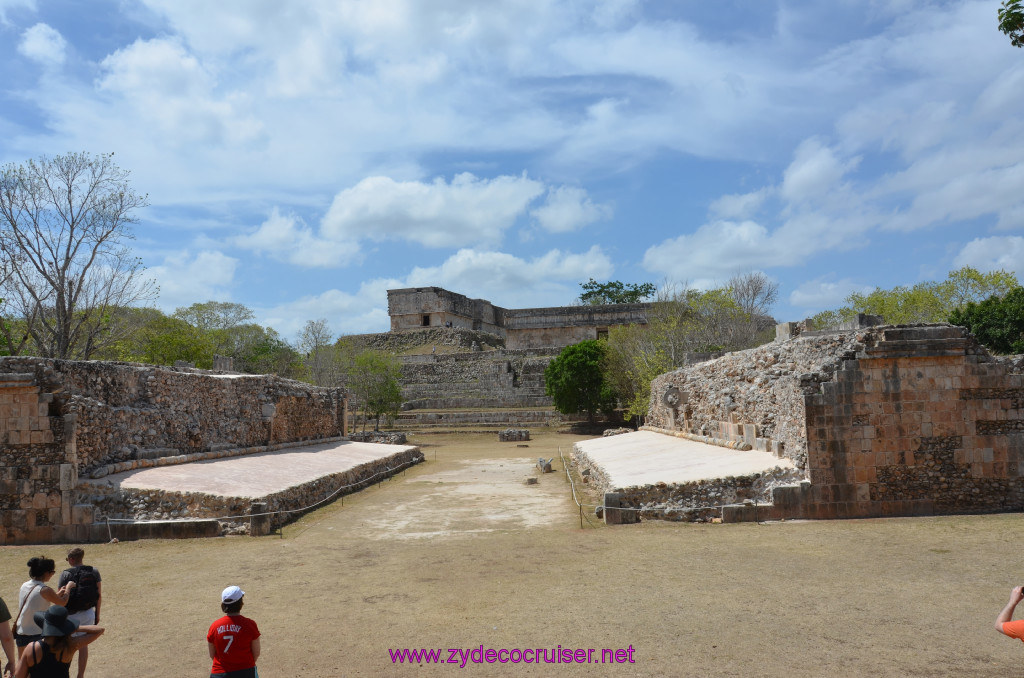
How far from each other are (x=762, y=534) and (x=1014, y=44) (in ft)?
17.5

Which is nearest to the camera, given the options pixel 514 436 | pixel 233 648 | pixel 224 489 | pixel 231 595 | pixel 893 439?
pixel 233 648

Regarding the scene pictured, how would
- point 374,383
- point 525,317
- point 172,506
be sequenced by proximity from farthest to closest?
point 525,317 → point 374,383 → point 172,506

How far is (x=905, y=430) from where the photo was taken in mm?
8617

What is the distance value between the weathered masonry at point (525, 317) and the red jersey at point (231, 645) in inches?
1385

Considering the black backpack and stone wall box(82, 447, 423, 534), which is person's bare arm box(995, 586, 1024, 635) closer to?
the black backpack

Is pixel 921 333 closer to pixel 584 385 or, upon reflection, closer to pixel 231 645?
pixel 231 645

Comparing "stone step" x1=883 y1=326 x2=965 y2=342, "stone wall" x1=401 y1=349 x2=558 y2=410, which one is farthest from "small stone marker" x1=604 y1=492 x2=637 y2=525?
"stone wall" x1=401 y1=349 x2=558 y2=410

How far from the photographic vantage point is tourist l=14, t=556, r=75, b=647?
3.84m

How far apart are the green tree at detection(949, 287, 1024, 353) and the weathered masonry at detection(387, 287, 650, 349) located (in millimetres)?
17304

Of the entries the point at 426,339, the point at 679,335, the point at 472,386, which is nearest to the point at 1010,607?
the point at 679,335

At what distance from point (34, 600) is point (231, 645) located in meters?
1.48

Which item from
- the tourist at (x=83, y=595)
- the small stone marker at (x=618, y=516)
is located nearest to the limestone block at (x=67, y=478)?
the tourist at (x=83, y=595)

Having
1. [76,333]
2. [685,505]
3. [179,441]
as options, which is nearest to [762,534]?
[685,505]

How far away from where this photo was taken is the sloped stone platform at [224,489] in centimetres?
887
